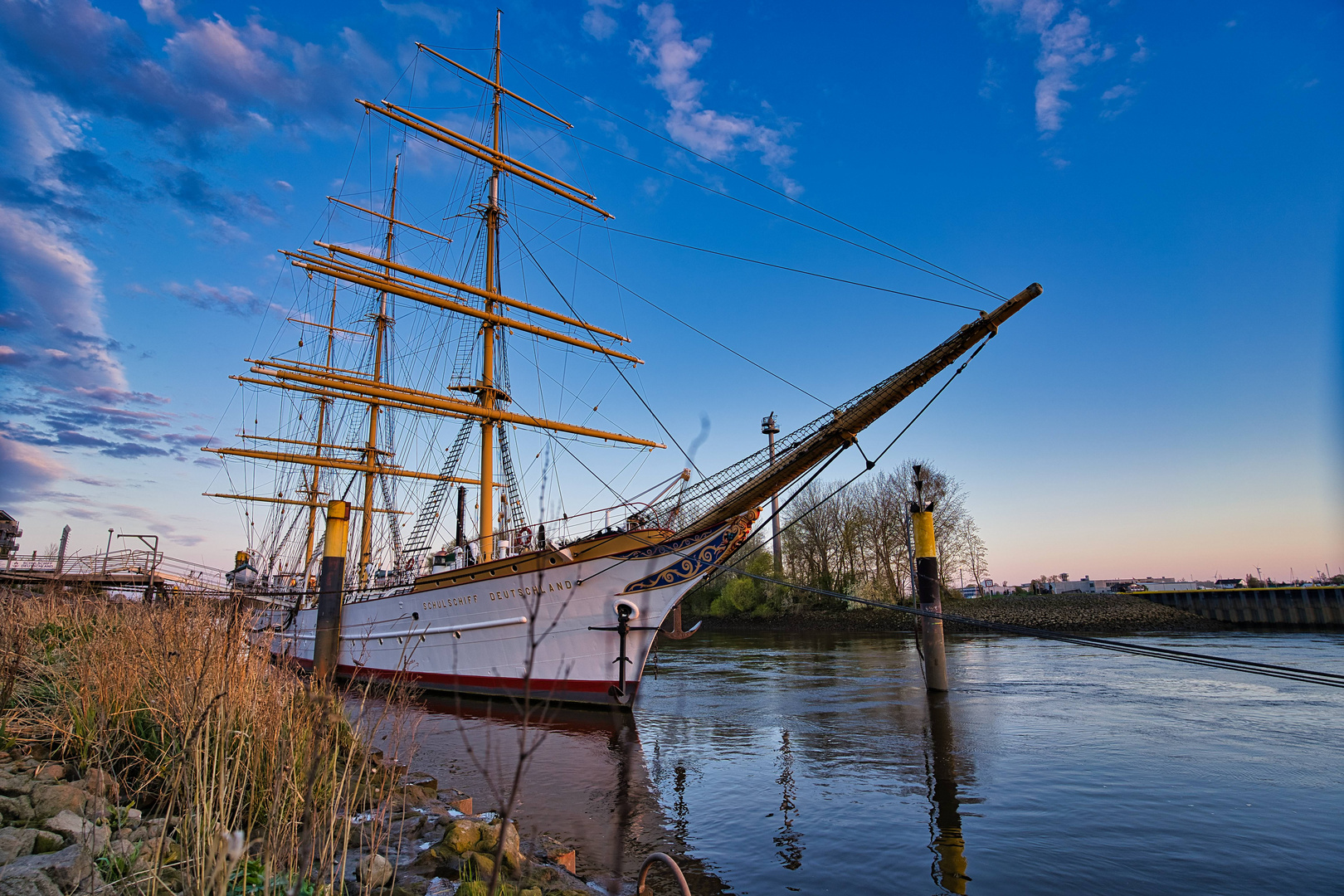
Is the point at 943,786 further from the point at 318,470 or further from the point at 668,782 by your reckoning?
the point at 318,470

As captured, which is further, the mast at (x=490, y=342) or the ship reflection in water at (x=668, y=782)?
the mast at (x=490, y=342)

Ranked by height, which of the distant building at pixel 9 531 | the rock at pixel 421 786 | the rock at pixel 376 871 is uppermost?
the distant building at pixel 9 531

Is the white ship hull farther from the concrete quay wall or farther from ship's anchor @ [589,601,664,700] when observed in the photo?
the concrete quay wall

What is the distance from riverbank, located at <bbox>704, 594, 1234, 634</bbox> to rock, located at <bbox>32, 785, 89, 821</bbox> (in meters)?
35.5

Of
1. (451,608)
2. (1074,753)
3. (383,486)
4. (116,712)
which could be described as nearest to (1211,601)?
(1074,753)

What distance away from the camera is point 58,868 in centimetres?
338

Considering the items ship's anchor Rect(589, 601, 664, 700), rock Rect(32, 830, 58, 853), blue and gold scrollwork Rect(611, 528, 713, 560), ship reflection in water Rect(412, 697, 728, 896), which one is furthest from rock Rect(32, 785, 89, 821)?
blue and gold scrollwork Rect(611, 528, 713, 560)

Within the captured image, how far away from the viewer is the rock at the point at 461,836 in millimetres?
4781

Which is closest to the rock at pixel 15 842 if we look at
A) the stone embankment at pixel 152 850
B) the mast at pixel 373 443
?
the stone embankment at pixel 152 850

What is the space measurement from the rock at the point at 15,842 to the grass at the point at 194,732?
464 millimetres

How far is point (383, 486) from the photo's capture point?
113ft

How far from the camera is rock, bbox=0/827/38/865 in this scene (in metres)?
3.55

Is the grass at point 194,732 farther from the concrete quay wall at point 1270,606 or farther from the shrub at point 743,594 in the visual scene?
the concrete quay wall at point 1270,606

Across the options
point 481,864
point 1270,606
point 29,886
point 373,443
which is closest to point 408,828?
point 481,864
